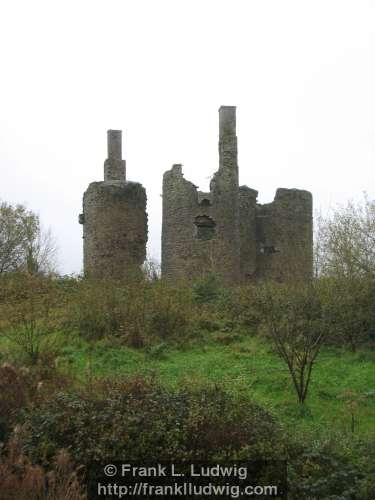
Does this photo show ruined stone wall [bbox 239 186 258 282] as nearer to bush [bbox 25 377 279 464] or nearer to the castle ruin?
the castle ruin

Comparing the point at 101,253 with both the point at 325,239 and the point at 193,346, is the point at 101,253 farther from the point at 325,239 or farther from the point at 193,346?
the point at 193,346

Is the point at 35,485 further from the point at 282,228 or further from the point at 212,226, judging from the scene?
the point at 282,228

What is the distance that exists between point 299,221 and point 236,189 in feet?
11.5

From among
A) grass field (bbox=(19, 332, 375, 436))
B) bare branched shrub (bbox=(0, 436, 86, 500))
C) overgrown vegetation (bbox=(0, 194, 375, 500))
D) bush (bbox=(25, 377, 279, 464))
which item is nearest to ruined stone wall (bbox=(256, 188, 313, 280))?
overgrown vegetation (bbox=(0, 194, 375, 500))

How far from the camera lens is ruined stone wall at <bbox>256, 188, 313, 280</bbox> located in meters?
27.1

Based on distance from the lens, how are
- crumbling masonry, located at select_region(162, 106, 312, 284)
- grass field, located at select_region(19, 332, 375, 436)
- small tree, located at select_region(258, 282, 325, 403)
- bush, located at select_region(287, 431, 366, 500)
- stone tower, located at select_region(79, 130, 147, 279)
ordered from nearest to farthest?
bush, located at select_region(287, 431, 366, 500), grass field, located at select_region(19, 332, 375, 436), small tree, located at select_region(258, 282, 325, 403), stone tower, located at select_region(79, 130, 147, 279), crumbling masonry, located at select_region(162, 106, 312, 284)

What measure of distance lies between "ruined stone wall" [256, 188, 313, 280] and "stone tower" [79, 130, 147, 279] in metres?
5.86

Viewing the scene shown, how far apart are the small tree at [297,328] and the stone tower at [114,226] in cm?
921

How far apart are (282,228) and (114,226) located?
24.2 ft

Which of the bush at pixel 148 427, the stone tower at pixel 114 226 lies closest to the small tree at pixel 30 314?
the stone tower at pixel 114 226

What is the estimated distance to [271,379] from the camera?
38.5 feet

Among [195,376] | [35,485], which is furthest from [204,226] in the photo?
[35,485]

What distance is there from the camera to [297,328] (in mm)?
12055

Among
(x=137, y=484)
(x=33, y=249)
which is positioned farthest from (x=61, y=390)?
(x=33, y=249)
